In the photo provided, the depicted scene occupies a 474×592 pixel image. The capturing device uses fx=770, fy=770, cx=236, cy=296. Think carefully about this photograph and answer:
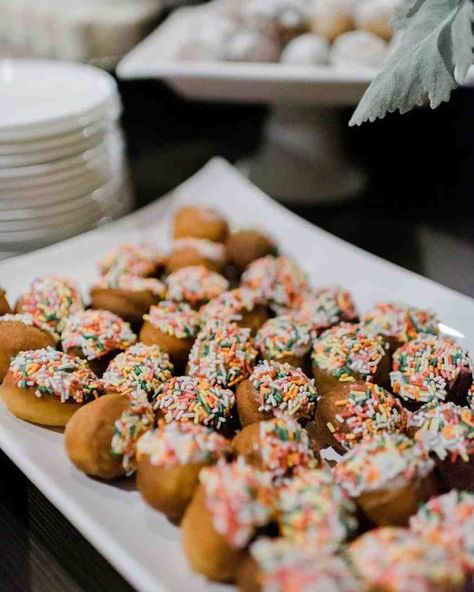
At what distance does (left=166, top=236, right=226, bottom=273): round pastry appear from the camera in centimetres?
130

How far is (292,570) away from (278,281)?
23.8 inches

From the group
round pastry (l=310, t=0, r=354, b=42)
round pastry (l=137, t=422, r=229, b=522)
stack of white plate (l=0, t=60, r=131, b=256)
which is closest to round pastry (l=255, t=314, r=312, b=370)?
round pastry (l=137, t=422, r=229, b=522)

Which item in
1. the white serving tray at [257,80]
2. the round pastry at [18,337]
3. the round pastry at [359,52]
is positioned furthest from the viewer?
the round pastry at [359,52]

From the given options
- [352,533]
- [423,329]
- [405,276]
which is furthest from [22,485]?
[405,276]

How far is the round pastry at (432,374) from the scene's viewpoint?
97cm

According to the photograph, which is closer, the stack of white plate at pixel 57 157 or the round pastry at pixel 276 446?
the round pastry at pixel 276 446

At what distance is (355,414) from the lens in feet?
2.99

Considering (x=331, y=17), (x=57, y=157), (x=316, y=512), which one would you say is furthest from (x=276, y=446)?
(x=331, y=17)

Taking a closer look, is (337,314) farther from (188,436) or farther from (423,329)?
(188,436)

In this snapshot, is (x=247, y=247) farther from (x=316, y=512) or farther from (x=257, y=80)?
(x=316, y=512)

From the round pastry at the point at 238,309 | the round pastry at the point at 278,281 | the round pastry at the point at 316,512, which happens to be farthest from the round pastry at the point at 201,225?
the round pastry at the point at 316,512

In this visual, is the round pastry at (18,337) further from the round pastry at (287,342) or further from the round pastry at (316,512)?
the round pastry at (316,512)

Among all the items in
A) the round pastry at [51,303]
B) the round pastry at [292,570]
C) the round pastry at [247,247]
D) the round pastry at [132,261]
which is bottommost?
the round pastry at [247,247]

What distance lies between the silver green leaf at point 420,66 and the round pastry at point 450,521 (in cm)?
44
